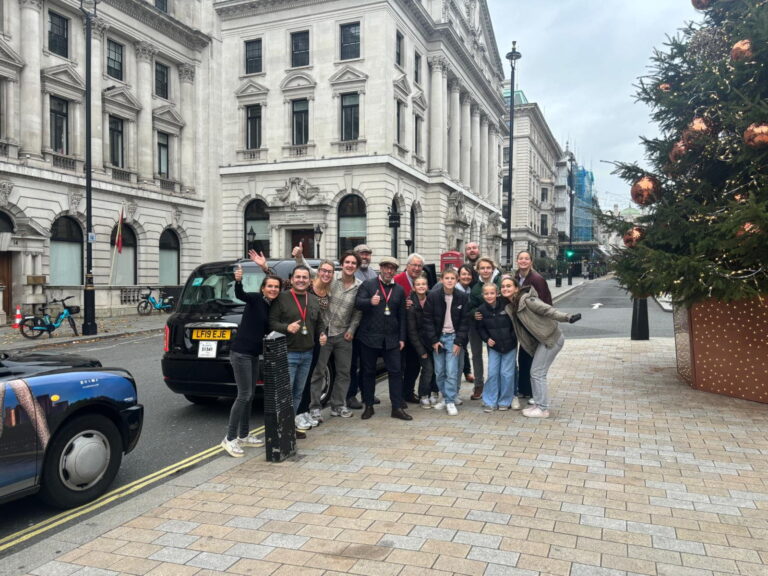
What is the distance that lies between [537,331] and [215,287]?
388 cm

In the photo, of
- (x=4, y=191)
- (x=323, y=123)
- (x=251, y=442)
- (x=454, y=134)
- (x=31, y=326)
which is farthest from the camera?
(x=454, y=134)

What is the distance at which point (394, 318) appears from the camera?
22.5 feet

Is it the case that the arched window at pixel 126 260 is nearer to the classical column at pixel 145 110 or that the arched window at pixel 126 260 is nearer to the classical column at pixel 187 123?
the classical column at pixel 145 110

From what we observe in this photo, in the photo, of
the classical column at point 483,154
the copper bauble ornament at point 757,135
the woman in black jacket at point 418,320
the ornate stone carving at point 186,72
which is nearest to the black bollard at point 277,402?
the woman in black jacket at point 418,320

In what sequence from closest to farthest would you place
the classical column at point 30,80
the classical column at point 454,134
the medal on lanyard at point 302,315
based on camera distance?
1. the medal on lanyard at point 302,315
2. the classical column at point 30,80
3. the classical column at point 454,134

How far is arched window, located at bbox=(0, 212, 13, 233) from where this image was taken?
21781 millimetres

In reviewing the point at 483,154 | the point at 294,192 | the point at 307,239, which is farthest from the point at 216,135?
the point at 483,154

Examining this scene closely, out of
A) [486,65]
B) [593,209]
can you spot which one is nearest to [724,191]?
[593,209]

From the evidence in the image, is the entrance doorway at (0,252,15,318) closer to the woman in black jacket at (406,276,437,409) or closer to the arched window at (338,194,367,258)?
the arched window at (338,194,367,258)

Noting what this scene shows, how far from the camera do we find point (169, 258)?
101 feet

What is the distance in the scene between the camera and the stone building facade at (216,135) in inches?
904

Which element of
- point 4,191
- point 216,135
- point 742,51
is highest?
point 216,135

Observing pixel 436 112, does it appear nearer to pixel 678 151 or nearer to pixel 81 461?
pixel 678 151

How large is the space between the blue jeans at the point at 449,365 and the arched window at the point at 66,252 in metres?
21.6
